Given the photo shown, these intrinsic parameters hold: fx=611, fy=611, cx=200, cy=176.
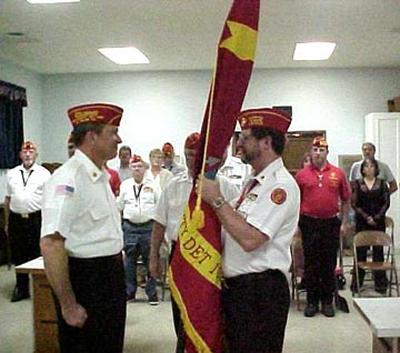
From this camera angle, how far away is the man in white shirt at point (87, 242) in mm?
2223

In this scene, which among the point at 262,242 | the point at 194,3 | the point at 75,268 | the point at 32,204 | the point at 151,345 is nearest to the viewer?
the point at 262,242

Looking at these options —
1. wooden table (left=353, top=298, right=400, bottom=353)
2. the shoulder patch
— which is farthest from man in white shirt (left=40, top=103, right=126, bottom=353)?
wooden table (left=353, top=298, right=400, bottom=353)

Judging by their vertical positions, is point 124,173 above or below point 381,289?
above

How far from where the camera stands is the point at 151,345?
454 cm

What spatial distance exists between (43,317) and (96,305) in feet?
6.16

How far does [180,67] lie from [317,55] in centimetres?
214

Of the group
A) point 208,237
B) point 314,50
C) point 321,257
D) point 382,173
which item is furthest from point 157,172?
point 208,237

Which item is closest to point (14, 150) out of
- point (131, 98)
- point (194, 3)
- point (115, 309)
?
point (131, 98)

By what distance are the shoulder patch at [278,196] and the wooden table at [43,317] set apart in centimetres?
233

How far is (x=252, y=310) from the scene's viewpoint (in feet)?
7.25

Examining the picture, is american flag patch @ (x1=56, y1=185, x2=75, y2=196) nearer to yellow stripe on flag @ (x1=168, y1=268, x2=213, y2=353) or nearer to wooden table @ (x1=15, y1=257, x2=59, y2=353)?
yellow stripe on flag @ (x1=168, y1=268, x2=213, y2=353)

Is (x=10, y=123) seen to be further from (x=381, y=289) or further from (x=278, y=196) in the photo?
(x=278, y=196)

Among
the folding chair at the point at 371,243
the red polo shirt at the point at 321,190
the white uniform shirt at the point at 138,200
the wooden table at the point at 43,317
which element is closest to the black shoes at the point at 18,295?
the white uniform shirt at the point at 138,200

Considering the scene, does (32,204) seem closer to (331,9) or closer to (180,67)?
(331,9)
